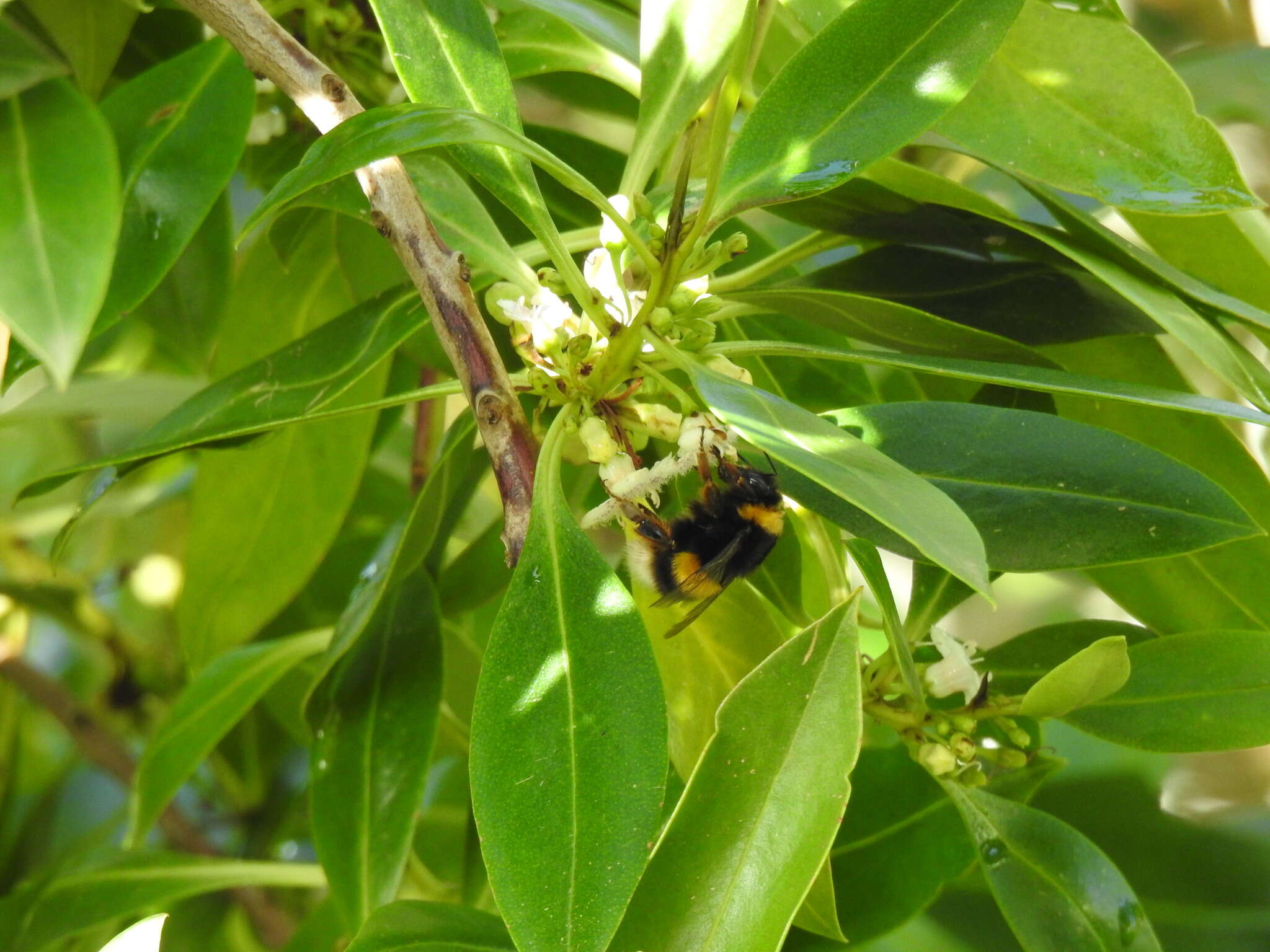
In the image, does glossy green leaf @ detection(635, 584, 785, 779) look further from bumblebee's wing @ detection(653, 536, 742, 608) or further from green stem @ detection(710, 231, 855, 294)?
green stem @ detection(710, 231, 855, 294)

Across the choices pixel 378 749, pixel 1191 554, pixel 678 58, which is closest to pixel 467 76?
pixel 678 58

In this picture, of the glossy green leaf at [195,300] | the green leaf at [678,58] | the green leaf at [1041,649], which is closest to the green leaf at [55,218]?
the green leaf at [678,58]

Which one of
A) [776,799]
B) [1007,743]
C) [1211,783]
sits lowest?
[1211,783]

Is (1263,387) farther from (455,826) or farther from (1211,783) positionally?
(1211,783)

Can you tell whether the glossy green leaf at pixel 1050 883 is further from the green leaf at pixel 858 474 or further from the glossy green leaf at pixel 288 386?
the glossy green leaf at pixel 288 386

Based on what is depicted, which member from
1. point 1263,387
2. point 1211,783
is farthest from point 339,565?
point 1211,783

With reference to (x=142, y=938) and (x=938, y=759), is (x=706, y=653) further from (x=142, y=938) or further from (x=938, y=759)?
(x=142, y=938)
